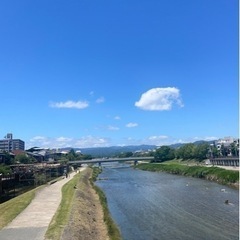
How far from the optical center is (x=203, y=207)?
47.8 meters

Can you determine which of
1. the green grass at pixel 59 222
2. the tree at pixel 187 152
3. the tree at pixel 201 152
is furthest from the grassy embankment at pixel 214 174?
the green grass at pixel 59 222

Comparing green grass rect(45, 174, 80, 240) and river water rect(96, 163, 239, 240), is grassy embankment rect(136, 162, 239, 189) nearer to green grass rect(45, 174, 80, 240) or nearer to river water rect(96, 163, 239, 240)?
river water rect(96, 163, 239, 240)

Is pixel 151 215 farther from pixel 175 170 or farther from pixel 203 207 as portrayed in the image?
pixel 175 170

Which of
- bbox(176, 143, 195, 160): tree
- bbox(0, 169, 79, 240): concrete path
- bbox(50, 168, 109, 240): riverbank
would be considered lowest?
bbox(50, 168, 109, 240): riverbank

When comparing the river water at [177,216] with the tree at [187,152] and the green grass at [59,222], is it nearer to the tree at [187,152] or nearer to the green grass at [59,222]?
the green grass at [59,222]

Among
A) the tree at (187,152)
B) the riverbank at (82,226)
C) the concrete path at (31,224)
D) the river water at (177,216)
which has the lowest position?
the river water at (177,216)

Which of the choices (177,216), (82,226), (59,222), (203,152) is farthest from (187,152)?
(59,222)

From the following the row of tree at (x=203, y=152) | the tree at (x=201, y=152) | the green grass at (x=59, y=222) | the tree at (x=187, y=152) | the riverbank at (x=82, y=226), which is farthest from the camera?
the tree at (x=187, y=152)

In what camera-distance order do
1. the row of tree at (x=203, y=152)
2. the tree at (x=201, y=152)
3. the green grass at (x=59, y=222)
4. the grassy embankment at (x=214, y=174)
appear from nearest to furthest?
the green grass at (x=59, y=222) → the grassy embankment at (x=214, y=174) → the tree at (x=201, y=152) → the row of tree at (x=203, y=152)

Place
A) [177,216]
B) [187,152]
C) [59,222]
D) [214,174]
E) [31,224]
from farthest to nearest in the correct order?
[187,152], [214,174], [177,216], [59,222], [31,224]

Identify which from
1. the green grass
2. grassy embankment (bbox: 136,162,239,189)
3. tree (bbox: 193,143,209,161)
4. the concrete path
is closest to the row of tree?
tree (bbox: 193,143,209,161)

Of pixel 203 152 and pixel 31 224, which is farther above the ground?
pixel 203 152

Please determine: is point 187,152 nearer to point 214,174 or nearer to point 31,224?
point 214,174

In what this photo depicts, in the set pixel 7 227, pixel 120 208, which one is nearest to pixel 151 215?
pixel 120 208
